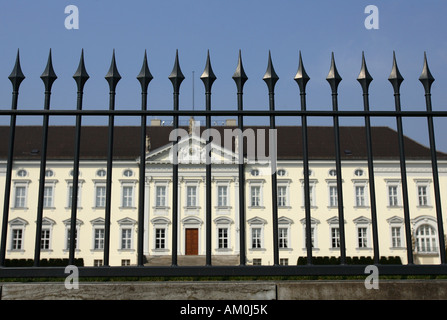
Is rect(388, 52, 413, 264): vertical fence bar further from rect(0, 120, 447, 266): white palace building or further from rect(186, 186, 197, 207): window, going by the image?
rect(186, 186, 197, 207): window

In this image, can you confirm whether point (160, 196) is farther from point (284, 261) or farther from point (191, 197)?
point (284, 261)

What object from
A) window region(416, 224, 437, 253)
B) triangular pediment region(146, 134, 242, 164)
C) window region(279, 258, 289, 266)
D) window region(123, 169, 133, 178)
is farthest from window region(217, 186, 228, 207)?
window region(416, 224, 437, 253)

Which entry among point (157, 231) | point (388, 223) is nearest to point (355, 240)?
point (388, 223)

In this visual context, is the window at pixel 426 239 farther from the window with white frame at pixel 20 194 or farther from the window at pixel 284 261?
the window with white frame at pixel 20 194

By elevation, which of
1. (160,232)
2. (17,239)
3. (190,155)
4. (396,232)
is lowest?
(17,239)

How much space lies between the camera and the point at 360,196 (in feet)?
111

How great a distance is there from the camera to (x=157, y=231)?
34.8 metres

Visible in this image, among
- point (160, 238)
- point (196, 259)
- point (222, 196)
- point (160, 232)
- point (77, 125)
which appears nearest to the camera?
point (77, 125)

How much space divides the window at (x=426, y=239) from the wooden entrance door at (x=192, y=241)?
16.1m

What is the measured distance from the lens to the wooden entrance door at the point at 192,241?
114ft

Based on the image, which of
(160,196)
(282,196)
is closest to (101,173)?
(160,196)

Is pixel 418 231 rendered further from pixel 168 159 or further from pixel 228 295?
pixel 228 295

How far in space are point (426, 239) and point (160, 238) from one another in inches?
772
